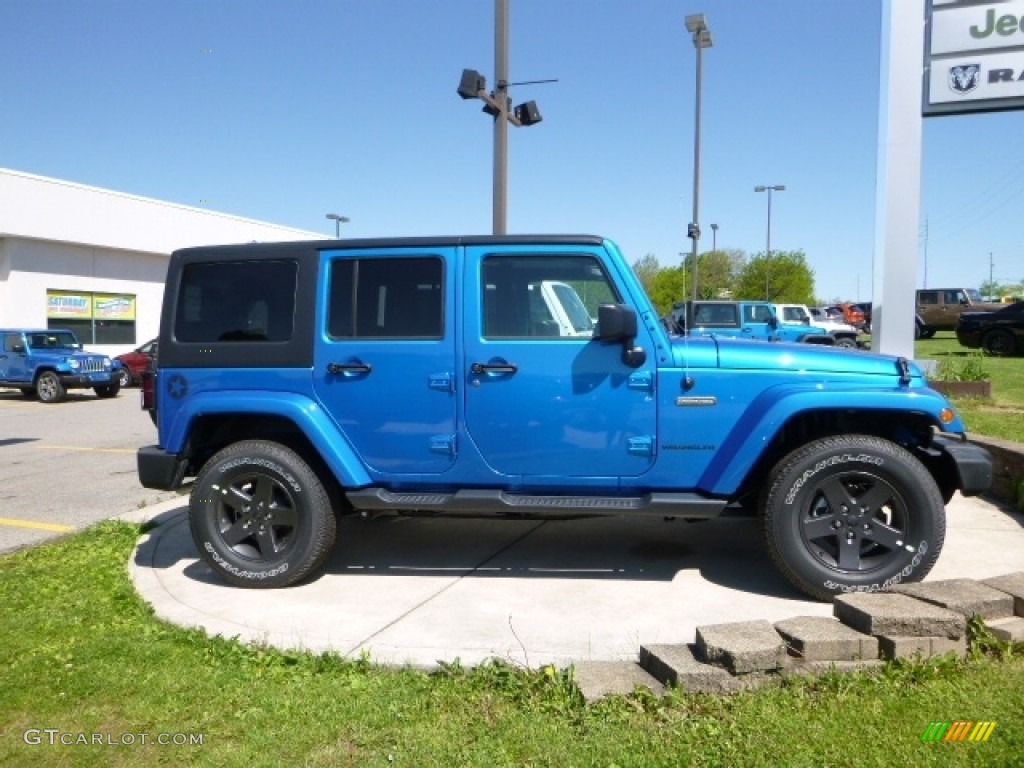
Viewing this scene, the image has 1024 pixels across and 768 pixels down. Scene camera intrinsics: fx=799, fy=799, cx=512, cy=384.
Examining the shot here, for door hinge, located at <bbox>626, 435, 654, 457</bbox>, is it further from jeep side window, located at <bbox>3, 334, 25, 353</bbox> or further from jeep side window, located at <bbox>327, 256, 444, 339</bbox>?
jeep side window, located at <bbox>3, 334, 25, 353</bbox>

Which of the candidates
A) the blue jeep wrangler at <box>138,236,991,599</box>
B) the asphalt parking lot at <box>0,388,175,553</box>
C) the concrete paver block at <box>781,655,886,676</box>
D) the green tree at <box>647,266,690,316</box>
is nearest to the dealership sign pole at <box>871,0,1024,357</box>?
the blue jeep wrangler at <box>138,236,991,599</box>

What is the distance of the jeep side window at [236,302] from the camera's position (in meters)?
Result: 4.76

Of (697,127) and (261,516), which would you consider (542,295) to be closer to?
(261,516)

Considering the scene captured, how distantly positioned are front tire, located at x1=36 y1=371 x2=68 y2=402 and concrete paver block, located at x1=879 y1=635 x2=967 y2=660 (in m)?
19.4

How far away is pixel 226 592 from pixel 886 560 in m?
3.69

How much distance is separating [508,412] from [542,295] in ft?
2.28

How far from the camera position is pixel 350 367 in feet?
15.0

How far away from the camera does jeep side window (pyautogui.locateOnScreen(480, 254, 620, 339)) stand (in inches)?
176

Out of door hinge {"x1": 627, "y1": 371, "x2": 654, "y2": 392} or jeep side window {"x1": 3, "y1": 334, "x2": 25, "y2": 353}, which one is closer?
door hinge {"x1": 627, "y1": 371, "x2": 654, "y2": 392}

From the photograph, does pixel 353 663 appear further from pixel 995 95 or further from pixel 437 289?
pixel 995 95

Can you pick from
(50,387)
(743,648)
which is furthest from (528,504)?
(50,387)

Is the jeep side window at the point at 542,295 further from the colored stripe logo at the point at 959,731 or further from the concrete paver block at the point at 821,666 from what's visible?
the colored stripe logo at the point at 959,731

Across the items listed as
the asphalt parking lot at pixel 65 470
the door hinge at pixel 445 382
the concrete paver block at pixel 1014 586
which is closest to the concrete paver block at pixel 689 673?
the concrete paver block at pixel 1014 586

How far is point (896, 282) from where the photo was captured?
389 inches
